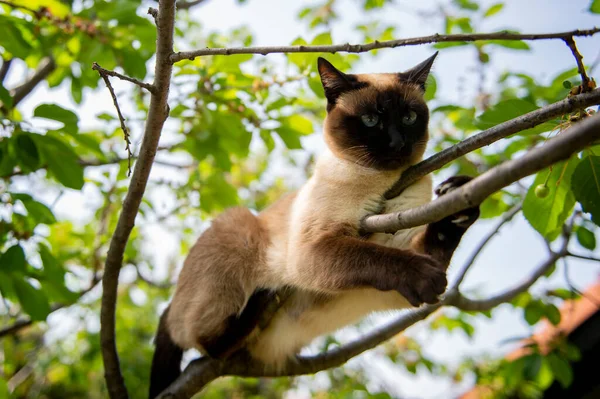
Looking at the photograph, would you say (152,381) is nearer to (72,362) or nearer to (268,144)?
(268,144)

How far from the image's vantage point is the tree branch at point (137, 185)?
1952 millimetres

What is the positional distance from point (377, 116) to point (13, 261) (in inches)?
82.7

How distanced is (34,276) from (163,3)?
185cm

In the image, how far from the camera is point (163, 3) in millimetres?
1899

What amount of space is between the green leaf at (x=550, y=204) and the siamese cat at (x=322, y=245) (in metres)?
0.34

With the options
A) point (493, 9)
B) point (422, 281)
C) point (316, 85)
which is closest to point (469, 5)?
point (493, 9)

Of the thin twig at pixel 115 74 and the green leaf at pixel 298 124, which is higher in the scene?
the thin twig at pixel 115 74

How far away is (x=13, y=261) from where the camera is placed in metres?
2.77

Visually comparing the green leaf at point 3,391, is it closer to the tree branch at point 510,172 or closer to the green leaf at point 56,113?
the green leaf at point 56,113

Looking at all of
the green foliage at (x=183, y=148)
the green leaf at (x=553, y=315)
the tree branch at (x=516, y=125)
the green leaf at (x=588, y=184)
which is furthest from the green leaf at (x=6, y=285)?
the green leaf at (x=553, y=315)

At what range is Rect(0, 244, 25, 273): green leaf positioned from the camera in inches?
108

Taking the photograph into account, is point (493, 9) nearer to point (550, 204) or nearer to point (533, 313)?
point (550, 204)

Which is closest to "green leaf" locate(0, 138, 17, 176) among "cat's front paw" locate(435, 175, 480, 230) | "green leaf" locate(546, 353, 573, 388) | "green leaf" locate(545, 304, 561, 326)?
"cat's front paw" locate(435, 175, 480, 230)

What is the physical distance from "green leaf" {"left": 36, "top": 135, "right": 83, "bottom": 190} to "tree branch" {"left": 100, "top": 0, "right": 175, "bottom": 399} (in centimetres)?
47
